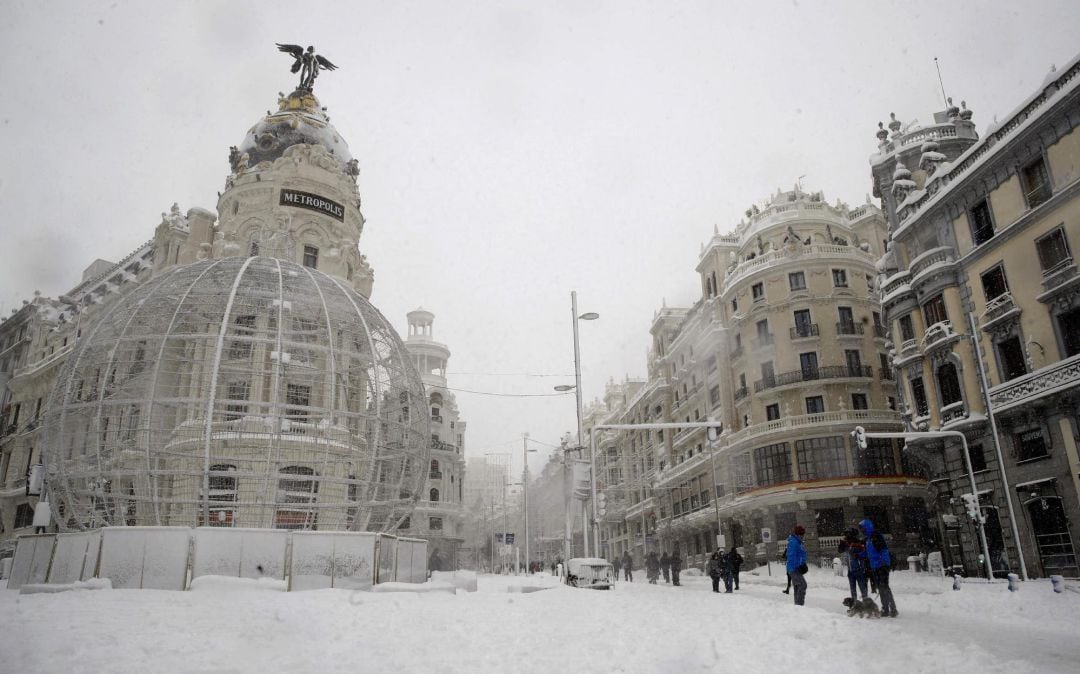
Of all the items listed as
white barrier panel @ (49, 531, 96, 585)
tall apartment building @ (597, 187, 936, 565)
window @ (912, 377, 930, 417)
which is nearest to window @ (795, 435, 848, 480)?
tall apartment building @ (597, 187, 936, 565)

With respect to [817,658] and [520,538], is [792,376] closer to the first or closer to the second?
[817,658]

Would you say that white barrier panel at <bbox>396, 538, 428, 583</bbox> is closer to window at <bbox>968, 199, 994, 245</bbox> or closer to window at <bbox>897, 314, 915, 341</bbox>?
window at <bbox>968, 199, 994, 245</bbox>

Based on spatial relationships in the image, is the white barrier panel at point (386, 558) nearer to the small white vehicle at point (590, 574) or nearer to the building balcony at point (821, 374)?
the small white vehicle at point (590, 574)

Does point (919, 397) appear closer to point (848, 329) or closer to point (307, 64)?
point (848, 329)

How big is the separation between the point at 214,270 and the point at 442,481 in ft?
163

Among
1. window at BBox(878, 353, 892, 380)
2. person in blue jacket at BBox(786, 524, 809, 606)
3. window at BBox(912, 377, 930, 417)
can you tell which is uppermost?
window at BBox(878, 353, 892, 380)

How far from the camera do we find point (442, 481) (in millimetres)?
65188

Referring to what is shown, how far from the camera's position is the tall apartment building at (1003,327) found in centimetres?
2255

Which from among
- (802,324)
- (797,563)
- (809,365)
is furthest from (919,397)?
(797,563)

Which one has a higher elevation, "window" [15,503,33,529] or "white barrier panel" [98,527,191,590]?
"window" [15,503,33,529]

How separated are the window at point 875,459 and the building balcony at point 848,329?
679 cm

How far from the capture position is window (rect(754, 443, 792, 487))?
39.8m

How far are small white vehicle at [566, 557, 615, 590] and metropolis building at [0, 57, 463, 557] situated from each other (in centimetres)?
678

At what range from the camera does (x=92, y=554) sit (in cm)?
1395
